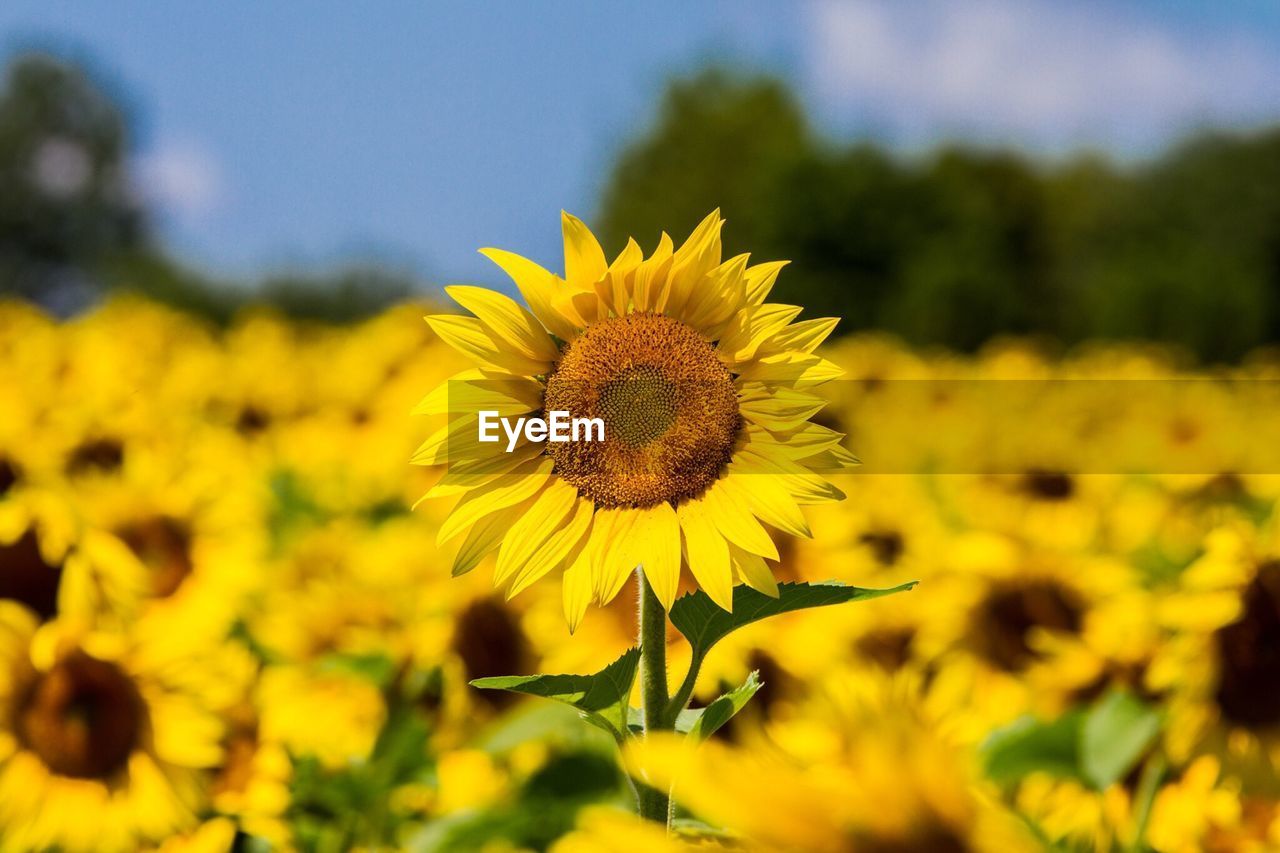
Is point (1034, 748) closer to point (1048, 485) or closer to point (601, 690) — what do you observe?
point (601, 690)

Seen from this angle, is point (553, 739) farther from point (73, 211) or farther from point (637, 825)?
point (73, 211)

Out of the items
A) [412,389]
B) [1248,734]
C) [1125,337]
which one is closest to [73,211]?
[1125,337]

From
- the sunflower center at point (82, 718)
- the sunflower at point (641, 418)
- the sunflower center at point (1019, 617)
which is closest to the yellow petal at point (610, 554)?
the sunflower at point (641, 418)

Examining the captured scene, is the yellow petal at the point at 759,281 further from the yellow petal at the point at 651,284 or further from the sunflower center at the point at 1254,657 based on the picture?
the sunflower center at the point at 1254,657

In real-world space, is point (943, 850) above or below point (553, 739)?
above

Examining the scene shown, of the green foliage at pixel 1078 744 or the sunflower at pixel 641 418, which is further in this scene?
the green foliage at pixel 1078 744

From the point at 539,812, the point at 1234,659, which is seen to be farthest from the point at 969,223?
the point at 539,812

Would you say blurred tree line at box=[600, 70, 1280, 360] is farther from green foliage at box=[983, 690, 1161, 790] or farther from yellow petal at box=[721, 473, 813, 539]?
yellow petal at box=[721, 473, 813, 539]
